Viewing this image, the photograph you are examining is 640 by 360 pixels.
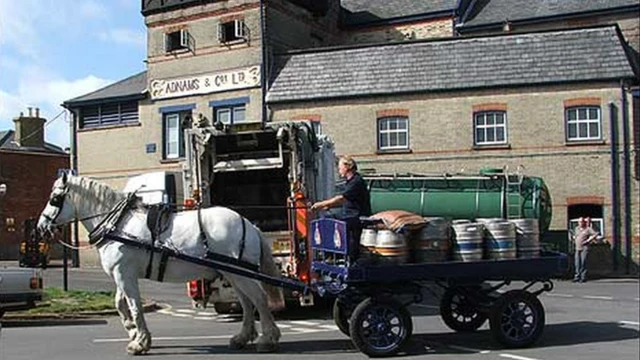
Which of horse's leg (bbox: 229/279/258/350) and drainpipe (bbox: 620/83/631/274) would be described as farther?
drainpipe (bbox: 620/83/631/274)

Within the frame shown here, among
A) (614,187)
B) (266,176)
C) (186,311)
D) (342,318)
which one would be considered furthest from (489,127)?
(342,318)

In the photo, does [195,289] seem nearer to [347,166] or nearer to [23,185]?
[347,166]

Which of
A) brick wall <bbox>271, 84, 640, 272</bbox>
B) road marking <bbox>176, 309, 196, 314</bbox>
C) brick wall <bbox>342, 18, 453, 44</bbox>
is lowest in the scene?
road marking <bbox>176, 309, 196, 314</bbox>

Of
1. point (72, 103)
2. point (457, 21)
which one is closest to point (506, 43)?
point (457, 21)

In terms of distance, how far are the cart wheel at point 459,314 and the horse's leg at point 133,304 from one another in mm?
4256

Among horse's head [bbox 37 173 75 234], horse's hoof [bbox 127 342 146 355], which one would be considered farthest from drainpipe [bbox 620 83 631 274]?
horse's head [bbox 37 173 75 234]

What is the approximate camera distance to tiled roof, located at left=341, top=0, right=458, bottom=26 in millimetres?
34406

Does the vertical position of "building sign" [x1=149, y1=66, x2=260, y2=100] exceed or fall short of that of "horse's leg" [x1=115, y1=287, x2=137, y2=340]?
it exceeds it

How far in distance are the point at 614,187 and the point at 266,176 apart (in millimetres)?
14917

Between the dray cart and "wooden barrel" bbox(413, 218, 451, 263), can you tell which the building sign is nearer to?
the dray cart

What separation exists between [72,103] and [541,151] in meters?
19.7

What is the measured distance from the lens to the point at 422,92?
28125mm

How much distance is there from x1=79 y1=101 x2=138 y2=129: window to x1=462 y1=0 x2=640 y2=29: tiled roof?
44.8 ft

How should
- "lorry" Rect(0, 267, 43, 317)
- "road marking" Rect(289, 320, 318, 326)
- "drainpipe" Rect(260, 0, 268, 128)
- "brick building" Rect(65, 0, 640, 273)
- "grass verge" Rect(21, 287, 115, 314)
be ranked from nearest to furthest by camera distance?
"road marking" Rect(289, 320, 318, 326)
"lorry" Rect(0, 267, 43, 317)
"grass verge" Rect(21, 287, 115, 314)
"brick building" Rect(65, 0, 640, 273)
"drainpipe" Rect(260, 0, 268, 128)
